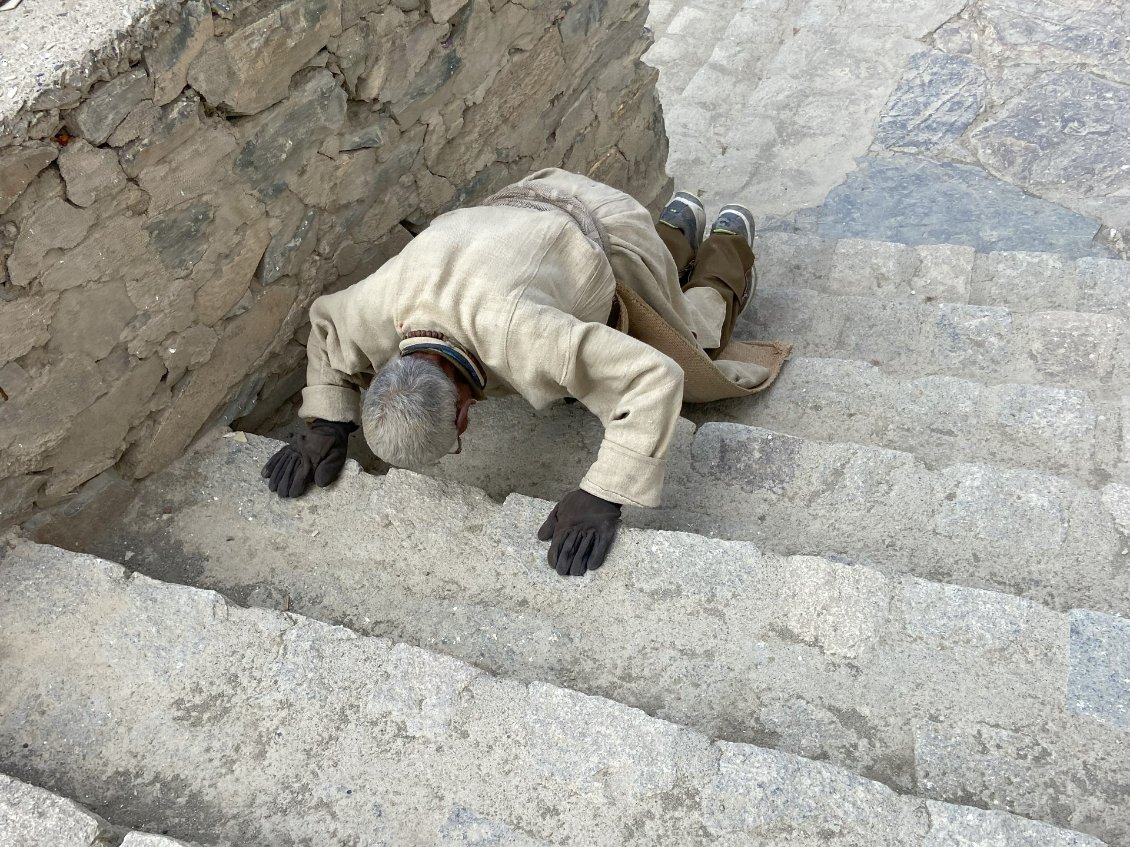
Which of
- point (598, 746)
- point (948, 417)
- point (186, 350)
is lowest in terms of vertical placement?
point (948, 417)

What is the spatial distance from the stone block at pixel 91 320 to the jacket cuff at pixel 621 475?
1203 millimetres

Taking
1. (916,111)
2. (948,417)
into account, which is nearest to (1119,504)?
(948,417)

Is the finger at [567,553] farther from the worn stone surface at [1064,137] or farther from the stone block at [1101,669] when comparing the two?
the worn stone surface at [1064,137]

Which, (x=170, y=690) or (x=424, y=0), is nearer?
(x=170, y=690)

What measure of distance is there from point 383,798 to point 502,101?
7.84ft

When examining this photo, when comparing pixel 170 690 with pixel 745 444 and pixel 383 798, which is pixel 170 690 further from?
pixel 745 444

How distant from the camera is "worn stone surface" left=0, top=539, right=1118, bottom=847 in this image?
5.30ft

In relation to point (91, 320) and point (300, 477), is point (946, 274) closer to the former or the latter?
point (300, 477)

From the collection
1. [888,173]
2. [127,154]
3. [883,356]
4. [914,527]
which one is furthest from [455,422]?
[888,173]

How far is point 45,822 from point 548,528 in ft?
3.83

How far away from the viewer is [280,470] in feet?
8.31

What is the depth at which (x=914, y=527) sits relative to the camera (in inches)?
92.4

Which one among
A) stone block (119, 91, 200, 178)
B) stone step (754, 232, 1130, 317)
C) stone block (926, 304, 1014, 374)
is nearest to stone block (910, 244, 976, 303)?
stone step (754, 232, 1130, 317)

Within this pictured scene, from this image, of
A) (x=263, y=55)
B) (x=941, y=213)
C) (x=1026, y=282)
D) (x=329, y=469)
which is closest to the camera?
(x=263, y=55)
